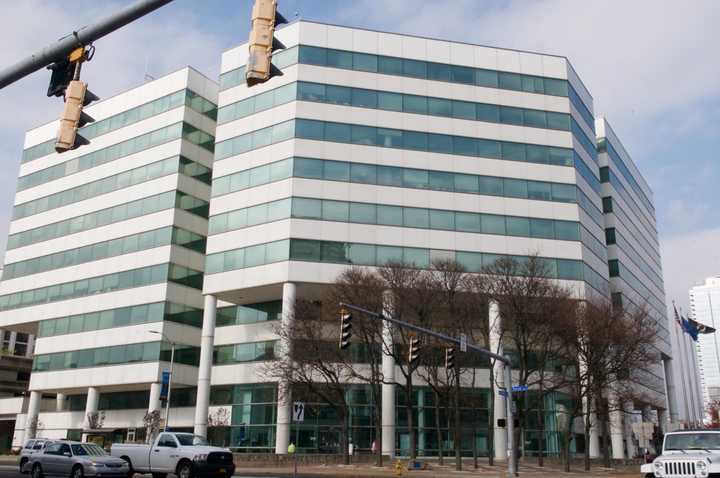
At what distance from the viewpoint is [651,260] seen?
8531 centimetres

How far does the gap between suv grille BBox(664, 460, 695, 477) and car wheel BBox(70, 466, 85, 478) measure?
18529mm

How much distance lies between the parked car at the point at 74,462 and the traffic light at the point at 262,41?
18.4 m

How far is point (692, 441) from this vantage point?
517 inches

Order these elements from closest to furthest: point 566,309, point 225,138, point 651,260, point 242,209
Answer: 1. point 566,309
2. point 242,209
3. point 225,138
4. point 651,260

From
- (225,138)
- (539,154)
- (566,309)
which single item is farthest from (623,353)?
(225,138)

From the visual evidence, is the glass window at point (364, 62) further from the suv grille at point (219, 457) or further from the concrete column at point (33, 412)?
the concrete column at point (33, 412)

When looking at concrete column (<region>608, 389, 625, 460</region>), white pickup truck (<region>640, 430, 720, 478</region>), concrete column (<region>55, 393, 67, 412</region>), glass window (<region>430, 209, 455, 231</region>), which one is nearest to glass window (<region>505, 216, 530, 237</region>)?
glass window (<region>430, 209, 455, 231</region>)

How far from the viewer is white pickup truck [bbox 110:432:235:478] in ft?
75.2

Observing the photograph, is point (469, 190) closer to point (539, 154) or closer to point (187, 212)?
point (539, 154)

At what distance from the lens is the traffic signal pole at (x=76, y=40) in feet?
27.8

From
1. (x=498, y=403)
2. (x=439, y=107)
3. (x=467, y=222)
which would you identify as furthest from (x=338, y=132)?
(x=498, y=403)

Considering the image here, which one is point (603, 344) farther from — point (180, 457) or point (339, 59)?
point (339, 59)

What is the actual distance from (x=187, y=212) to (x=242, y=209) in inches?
336

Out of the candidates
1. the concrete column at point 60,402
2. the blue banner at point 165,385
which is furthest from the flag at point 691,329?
the concrete column at point 60,402
